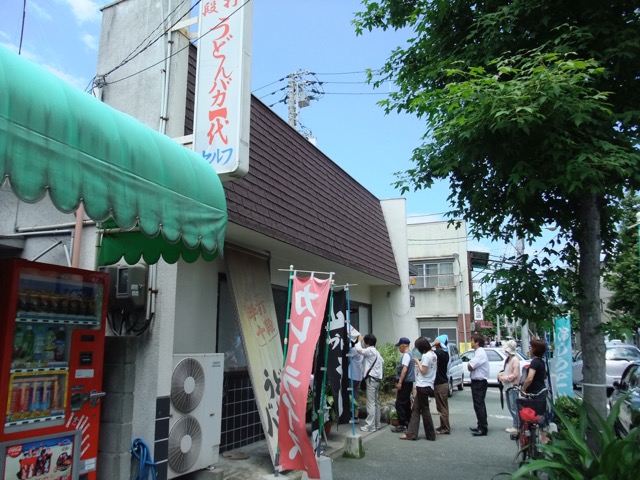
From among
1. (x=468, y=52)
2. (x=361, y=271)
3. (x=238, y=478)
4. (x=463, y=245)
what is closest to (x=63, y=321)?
(x=238, y=478)

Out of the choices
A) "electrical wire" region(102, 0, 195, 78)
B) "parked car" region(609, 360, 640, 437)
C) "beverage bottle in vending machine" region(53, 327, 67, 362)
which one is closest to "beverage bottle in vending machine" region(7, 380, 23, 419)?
"beverage bottle in vending machine" region(53, 327, 67, 362)

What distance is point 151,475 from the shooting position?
4609 millimetres

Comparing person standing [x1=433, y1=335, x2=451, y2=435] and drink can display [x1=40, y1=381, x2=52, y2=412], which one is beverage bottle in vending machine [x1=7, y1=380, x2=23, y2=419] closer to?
drink can display [x1=40, y1=381, x2=52, y2=412]

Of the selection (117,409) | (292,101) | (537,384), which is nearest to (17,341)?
(117,409)

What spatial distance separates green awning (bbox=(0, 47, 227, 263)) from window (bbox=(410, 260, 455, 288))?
21.7m

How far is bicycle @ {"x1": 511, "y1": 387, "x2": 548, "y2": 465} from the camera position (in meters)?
6.01

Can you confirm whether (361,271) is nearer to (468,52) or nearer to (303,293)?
(303,293)

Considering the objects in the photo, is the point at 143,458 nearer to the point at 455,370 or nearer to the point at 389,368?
the point at 389,368

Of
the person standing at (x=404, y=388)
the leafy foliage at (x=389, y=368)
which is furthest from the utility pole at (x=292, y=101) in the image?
the person standing at (x=404, y=388)

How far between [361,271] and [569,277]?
6446 millimetres

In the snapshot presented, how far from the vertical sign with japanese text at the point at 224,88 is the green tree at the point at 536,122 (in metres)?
1.77

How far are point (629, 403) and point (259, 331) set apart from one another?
17.8 feet

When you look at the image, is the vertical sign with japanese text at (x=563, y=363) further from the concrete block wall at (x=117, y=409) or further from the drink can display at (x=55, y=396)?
the drink can display at (x=55, y=396)

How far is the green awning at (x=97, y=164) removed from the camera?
8.52ft
